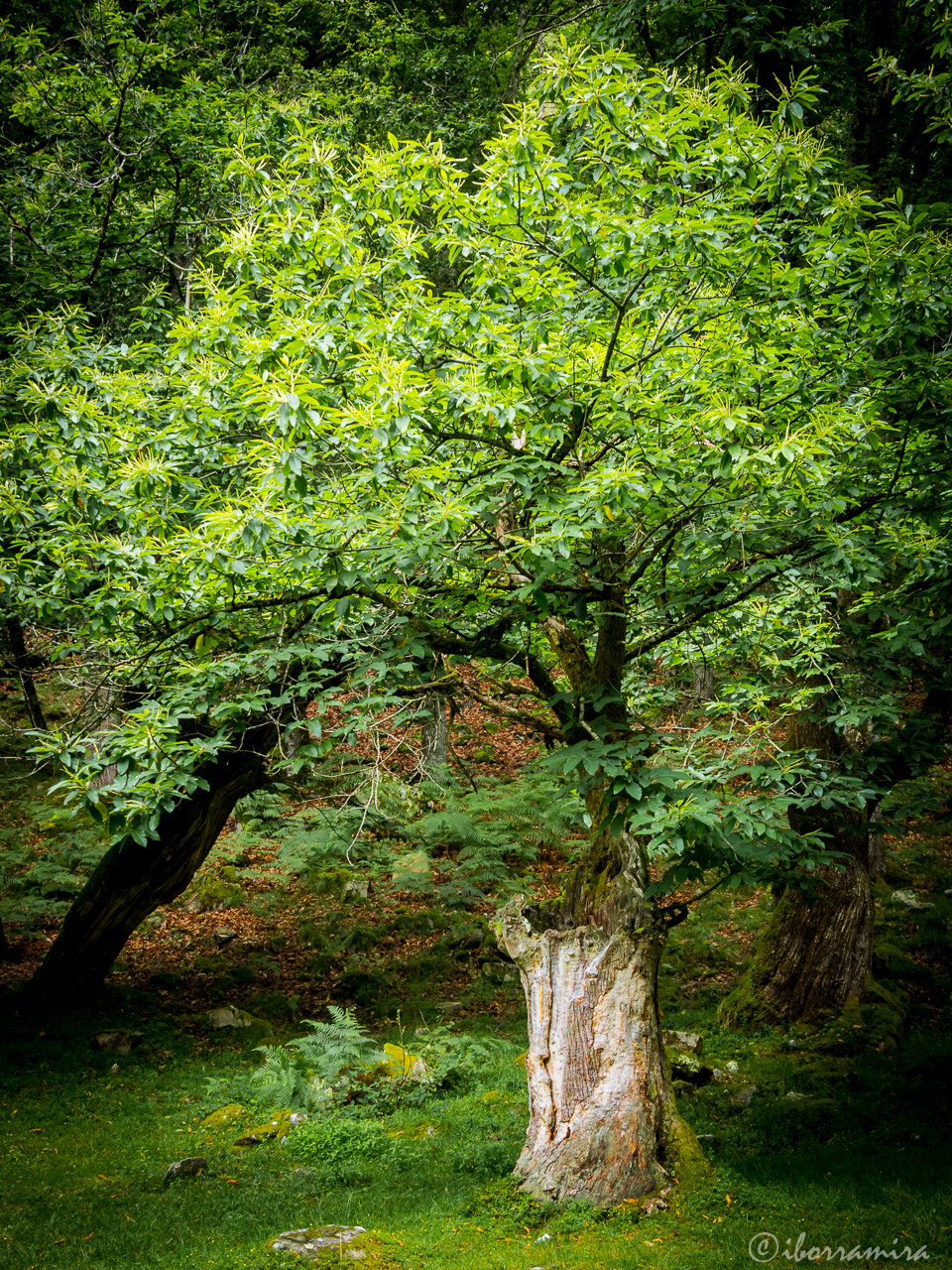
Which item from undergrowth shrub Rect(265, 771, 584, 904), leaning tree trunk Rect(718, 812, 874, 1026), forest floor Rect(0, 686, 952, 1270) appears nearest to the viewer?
forest floor Rect(0, 686, 952, 1270)

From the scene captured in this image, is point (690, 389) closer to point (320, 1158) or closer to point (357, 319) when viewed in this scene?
point (357, 319)

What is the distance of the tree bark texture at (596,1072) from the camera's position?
586cm

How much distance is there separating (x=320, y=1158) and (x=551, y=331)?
6943 mm

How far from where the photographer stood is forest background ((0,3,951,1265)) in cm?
481

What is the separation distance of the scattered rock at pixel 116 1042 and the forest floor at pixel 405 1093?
0.03m

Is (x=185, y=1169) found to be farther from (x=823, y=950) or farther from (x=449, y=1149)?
(x=823, y=950)

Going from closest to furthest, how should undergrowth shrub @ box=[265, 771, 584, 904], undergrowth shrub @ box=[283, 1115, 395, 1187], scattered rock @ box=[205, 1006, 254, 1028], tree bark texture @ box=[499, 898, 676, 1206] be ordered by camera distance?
tree bark texture @ box=[499, 898, 676, 1206] < undergrowth shrub @ box=[283, 1115, 395, 1187] < scattered rock @ box=[205, 1006, 254, 1028] < undergrowth shrub @ box=[265, 771, 584, 904]

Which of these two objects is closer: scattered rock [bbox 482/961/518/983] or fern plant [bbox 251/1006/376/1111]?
fern plant [bbox 251/1006/376/1111]

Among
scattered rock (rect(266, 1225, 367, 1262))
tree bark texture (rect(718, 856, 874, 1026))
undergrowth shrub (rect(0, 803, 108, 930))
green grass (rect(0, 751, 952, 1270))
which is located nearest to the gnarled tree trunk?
green grass (rect(0, 751, 952, 1270))

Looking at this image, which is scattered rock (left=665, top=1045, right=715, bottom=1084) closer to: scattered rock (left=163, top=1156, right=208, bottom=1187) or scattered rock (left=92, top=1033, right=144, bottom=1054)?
scattered rock (left=163, top=1156, right=208, bottom=1187)

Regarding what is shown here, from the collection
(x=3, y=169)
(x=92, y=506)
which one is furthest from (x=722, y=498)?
(x=3, y=169)

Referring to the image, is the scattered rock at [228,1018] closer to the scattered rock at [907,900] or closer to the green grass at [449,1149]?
the green grass at [449,1149]

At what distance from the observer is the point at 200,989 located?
38.0 feet

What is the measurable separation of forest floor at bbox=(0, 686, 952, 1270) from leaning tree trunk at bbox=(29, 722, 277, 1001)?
532mm
